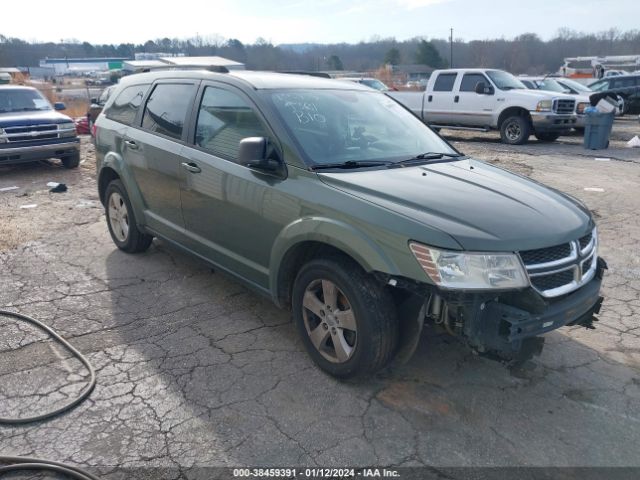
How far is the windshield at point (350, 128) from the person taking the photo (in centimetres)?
368

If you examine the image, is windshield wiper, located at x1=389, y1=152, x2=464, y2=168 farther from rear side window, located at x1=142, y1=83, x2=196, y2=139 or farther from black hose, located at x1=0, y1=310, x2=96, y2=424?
black hose, located at x1=0, y1=310, x2=96, y2=424

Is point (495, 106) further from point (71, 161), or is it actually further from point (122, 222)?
point (122, 222)

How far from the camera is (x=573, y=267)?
3.04 m

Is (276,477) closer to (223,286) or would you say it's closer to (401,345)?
(401,345)

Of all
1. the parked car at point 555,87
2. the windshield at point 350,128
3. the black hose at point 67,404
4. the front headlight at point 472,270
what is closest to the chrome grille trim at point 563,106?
the parked car at point 555,87

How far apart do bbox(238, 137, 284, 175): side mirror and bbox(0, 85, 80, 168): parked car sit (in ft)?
27.5

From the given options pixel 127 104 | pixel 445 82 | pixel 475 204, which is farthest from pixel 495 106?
pixel 475 204

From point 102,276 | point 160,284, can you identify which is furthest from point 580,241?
point 102,276

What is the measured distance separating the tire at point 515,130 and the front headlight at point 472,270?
42.1 ft

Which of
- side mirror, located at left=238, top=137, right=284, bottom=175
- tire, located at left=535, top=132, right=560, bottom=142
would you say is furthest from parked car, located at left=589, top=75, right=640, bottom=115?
side mirror, located at left=238, top=137, right=284, bottom=175

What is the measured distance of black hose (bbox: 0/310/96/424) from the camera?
118 inches

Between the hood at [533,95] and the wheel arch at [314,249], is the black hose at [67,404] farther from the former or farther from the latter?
the hood at [533,95]

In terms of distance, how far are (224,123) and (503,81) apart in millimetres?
12725

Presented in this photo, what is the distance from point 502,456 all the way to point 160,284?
3329mm
